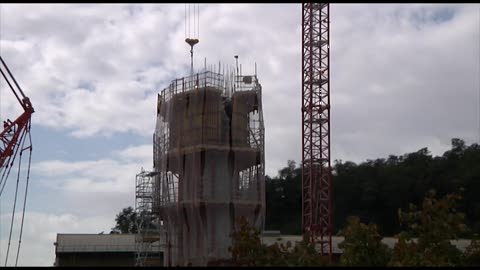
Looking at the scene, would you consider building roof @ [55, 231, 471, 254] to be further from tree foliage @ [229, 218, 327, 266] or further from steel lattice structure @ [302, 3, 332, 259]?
tree foliage @ [229, 218, 327, 266]

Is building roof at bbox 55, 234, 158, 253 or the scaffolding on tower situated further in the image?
building roof at bbox 55, 234, 158, 253

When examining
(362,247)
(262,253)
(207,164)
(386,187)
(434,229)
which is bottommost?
(262,253)

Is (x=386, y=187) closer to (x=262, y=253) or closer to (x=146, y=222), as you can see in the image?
(x=146, y=222)

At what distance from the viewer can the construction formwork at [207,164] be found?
55.7 m

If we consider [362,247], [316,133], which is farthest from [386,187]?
[362,247]

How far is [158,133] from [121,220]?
103 meters

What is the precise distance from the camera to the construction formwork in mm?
55719

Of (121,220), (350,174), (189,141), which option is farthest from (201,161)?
(121,220)

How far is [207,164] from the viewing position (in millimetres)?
56188

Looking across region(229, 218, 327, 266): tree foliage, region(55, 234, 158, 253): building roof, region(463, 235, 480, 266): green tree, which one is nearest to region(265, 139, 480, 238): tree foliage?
region(55, 234, 158, 253): building roof

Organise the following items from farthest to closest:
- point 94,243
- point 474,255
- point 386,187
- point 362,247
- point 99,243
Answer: point 386,187 < point 99,243 < point 94,243 < point 474,255 < point 362,247

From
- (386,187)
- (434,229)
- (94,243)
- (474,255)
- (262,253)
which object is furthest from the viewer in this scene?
(386,187)

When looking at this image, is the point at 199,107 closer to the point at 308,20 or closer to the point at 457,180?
the point at 308,20

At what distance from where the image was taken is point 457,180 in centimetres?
12469
